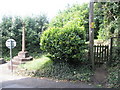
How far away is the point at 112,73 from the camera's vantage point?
3.93 metres

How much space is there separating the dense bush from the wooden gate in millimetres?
793

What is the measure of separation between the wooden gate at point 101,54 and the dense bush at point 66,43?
0.79 metres

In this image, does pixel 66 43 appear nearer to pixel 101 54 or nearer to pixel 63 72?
pixel 63 72

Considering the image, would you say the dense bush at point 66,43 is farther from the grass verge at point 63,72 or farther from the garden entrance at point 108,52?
the garden entrance at point 108,52

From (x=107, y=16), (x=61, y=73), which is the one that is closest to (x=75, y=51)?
(x=61, y=73)

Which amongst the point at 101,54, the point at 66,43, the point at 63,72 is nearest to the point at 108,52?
the point at 101,54

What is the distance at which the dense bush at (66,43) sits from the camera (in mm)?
4191

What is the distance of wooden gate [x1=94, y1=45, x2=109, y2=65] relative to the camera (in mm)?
4773

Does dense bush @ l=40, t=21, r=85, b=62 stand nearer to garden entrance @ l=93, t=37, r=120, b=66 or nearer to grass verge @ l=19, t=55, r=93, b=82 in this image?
grass verge @ l=19, t=55, r=93, b=82

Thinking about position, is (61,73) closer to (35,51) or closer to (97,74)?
(97,74)

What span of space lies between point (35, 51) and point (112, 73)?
6.48 meters

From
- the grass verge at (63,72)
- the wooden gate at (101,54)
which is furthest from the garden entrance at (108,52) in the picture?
the grass verge at (63,72)

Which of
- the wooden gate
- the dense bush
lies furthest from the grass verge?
the wooden gate

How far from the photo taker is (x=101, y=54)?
4.84m
